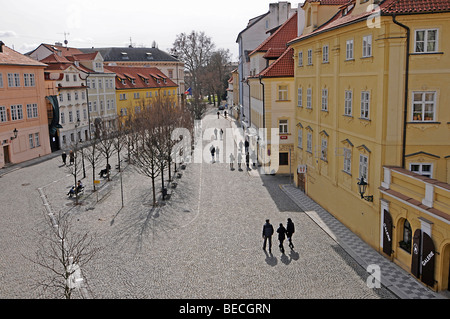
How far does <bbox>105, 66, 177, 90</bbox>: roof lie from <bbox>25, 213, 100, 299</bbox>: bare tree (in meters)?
44.9

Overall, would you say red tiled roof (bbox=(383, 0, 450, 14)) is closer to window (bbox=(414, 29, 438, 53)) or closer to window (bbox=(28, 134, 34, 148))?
window (bbox=(414, 29, 438, 53))

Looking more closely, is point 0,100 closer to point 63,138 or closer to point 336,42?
point 63,138

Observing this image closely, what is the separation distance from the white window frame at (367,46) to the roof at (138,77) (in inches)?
1942

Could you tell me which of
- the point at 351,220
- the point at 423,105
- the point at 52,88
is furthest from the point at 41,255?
the point at 52,88

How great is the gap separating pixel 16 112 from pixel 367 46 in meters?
31.9

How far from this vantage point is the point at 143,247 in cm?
1819

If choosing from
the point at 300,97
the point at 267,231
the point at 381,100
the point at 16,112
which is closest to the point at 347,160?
the point at 381,100

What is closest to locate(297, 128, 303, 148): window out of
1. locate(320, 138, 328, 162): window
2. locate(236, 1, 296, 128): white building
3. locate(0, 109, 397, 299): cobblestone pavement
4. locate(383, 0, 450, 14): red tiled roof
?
locate(0, 109, 397, 299): cobblestone pavement

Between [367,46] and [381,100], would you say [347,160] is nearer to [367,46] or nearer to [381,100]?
[381,100]

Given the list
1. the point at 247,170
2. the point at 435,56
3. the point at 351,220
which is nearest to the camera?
the point at 435,56

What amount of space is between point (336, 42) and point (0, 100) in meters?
28.6

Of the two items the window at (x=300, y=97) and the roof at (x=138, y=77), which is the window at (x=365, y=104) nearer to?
the window at (x=300, y=97)

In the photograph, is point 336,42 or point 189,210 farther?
point 189,210

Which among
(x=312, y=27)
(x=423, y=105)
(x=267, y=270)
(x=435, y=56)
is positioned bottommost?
(x=267, y=270)
